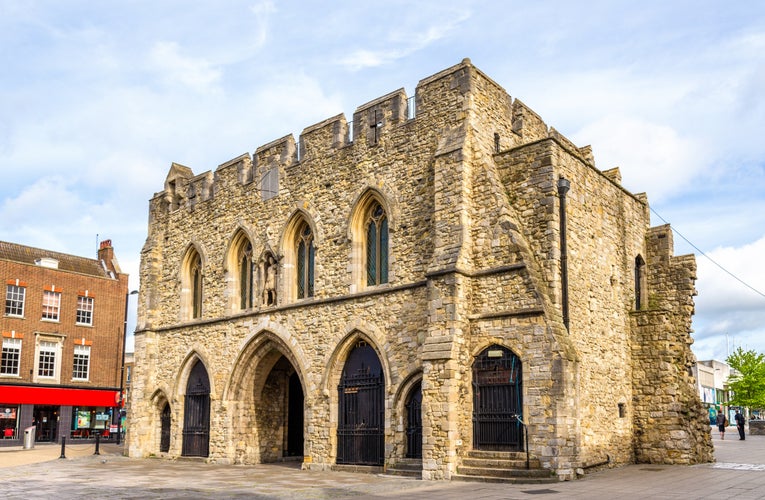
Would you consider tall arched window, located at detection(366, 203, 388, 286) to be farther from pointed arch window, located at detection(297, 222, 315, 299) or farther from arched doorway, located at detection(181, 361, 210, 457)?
arched doorway, located at detection(181, 361, 210, 457)

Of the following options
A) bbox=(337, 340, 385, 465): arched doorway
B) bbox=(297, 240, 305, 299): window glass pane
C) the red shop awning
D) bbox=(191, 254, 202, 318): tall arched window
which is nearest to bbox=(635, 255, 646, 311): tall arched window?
bbox=(337, 340, 385, 465): arched doorway

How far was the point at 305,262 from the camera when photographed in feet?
67.1

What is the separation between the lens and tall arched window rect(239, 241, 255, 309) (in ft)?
72.1

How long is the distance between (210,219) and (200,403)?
5826 mm

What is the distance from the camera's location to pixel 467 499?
453 inches

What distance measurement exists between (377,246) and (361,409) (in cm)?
409

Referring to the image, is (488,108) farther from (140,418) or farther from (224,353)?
(140,418)

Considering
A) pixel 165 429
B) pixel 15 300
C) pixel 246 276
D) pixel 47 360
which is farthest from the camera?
pixel 47 360

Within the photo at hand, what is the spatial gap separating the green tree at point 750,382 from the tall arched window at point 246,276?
3057cm

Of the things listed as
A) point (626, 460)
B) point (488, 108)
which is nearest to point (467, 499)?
point (626, 460)

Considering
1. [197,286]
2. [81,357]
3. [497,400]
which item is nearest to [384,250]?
[497,400]

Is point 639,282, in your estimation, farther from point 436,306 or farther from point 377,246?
point 377,246

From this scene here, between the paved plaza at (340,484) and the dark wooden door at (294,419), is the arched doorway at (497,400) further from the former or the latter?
the dark wooden door at (294,419)

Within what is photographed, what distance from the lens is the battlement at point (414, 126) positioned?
17125mm
